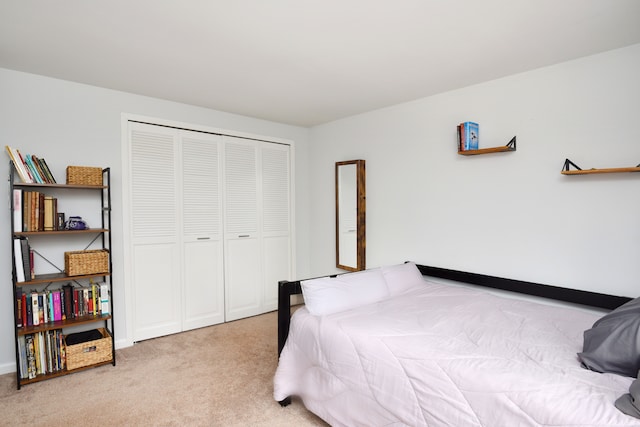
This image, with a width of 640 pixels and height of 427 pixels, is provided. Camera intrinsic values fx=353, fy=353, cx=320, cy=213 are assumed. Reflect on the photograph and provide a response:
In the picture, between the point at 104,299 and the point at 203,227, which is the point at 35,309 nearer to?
the point at 104,299

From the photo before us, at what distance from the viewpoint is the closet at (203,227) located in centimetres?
340

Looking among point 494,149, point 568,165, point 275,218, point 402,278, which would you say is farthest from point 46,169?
point 568,165

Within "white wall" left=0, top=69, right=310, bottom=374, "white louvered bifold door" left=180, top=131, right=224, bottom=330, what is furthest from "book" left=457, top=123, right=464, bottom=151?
"white wall" left=0, top=69, right=310, bottom=374

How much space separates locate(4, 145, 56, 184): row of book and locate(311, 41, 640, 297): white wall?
9.52 feet

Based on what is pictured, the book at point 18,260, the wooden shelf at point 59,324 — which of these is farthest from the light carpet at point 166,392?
the book at point 18,260

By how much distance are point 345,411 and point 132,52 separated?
2626mm

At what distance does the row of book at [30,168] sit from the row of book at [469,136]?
329 cm

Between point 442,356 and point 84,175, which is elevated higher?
point 84,175

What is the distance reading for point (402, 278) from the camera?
2986 mm

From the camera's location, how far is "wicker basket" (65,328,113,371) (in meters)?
2.74

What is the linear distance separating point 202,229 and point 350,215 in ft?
5.39

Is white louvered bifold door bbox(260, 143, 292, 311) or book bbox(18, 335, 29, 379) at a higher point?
white louvered bifold door bbox(260, 143, 292, 311)

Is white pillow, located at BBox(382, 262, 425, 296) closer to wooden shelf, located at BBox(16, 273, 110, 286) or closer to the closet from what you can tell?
the closet

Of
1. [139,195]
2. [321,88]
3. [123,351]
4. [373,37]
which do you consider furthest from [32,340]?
[373,37]
